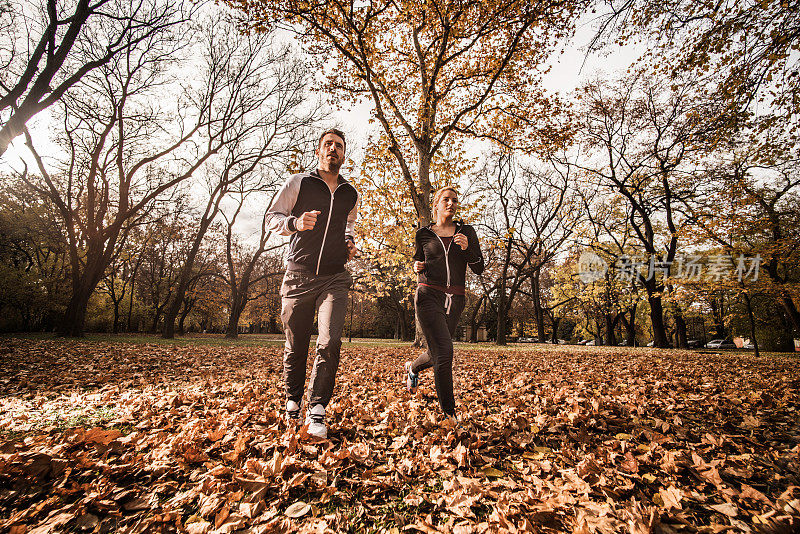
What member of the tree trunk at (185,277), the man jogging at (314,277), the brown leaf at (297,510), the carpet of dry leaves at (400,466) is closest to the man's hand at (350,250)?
the man jogging at (314,277)

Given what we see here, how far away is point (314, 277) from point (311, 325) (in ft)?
1.32

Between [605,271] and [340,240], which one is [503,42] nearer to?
[340,240]

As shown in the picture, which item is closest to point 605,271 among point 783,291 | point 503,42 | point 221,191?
point 783,291

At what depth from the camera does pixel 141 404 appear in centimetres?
367

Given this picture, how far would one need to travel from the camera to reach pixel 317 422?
2.68 meters

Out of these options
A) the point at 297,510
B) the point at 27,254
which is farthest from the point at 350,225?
the point at 27,254

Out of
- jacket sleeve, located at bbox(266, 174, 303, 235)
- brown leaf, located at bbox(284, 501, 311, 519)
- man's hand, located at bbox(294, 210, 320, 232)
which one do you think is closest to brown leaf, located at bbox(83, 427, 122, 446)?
brown leaf, located at bbox(284, 501, 311, 519)

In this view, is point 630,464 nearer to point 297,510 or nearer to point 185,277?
point 297,510

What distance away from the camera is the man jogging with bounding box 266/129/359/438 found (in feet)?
9.27

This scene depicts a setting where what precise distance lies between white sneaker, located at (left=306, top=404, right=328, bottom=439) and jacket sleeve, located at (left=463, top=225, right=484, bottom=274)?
2.00 m

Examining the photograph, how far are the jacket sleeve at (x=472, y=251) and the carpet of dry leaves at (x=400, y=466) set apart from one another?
1.57m

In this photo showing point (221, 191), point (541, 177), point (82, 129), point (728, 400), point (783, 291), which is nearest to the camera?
point (728, 400)

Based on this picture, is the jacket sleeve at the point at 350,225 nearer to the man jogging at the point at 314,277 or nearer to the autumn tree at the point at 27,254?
the man jogging at the point at 314,277

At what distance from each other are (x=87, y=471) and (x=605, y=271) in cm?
2918
